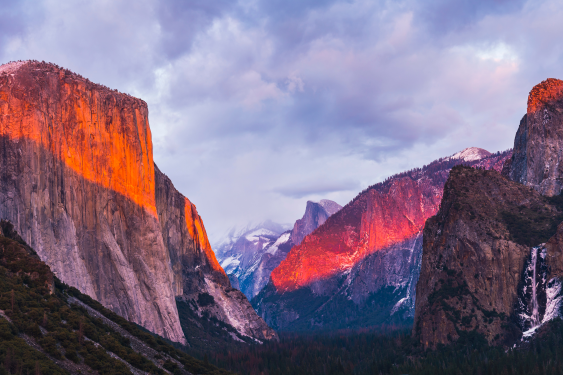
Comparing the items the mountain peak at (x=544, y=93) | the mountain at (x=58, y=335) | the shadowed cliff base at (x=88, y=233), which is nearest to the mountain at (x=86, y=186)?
the shadowed cliff base at (x=88, y=233)

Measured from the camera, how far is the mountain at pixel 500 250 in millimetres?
139000

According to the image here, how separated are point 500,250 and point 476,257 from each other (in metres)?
6.62

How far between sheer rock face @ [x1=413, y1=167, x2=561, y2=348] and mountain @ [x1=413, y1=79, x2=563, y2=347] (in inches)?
9.7

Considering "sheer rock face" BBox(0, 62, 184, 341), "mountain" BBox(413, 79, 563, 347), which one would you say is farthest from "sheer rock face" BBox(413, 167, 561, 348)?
"sheer rock face" BBox(0, 62, 184, 341)

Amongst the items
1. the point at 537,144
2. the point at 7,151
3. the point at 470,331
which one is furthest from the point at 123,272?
the point at 537,144

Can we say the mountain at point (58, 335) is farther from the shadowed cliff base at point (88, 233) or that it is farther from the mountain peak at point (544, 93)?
the mountain peak at point (544, 93)

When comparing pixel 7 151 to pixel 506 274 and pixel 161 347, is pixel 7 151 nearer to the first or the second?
pixel 161 347

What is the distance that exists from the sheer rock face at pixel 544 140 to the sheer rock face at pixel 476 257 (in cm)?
1201

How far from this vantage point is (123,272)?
5202 inches

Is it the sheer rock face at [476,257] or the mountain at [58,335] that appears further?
the sheer rock face at [476,257]

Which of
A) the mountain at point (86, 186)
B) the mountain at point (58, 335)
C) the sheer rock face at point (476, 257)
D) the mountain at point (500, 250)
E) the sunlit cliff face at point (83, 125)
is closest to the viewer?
the mountain at point (58, 335)

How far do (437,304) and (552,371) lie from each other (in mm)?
48813

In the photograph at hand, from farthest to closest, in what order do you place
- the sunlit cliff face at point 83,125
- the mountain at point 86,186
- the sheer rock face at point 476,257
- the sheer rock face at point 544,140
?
the sheer rock face at point 544,140
the sheer rock face at point 476,257
the sunlit cliff face at point 83,125
the mountain at point 86,186

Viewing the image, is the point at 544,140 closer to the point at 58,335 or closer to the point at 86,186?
the point at 86,186
